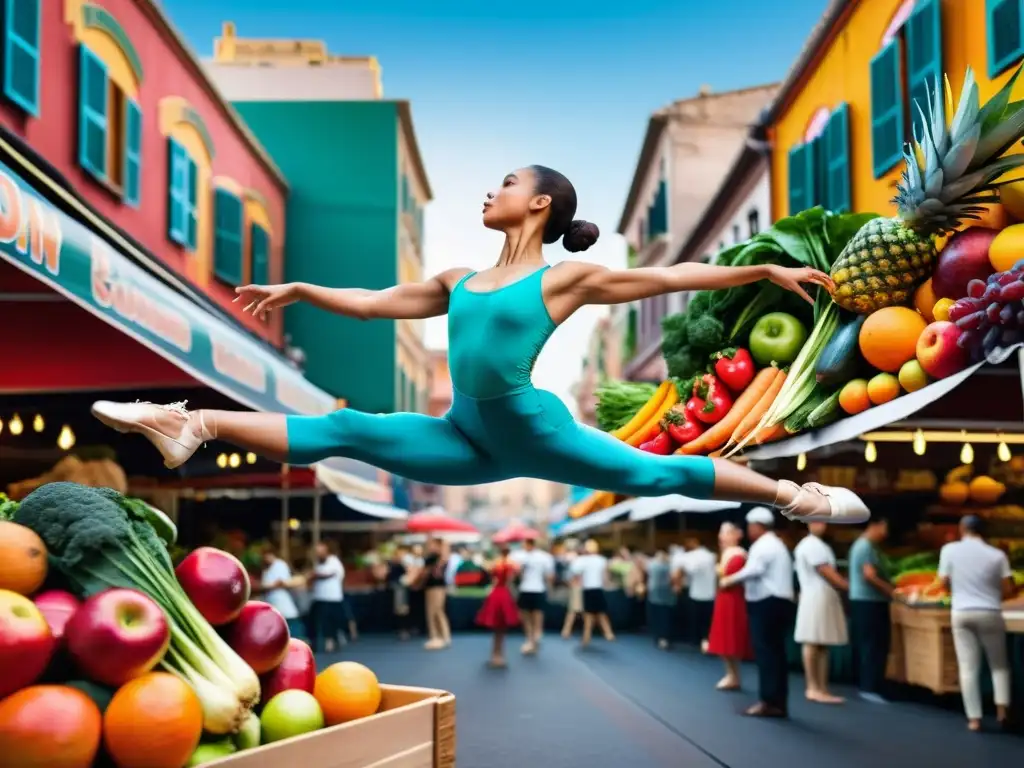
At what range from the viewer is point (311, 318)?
3028 cm

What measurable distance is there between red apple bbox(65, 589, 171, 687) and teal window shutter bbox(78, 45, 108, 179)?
12.0 metres

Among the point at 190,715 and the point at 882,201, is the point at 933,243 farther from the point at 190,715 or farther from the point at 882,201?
the point at 882,201

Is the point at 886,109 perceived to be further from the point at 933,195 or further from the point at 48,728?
the point at 48,728

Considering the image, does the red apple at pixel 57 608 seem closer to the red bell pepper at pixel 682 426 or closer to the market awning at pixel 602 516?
the red bell pepper at pixel 682 426

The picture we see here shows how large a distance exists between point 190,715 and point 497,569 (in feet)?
50.3

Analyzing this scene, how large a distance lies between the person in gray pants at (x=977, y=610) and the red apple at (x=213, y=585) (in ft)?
25.0

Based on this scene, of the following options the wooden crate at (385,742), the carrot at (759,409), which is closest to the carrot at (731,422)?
the carrot at (759,409)

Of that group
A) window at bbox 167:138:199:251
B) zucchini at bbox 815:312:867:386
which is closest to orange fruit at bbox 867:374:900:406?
zucchini at bbox 815:312:867:386

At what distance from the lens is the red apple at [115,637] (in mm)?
3053

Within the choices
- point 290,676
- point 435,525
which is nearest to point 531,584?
point 435,525

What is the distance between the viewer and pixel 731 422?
312 inches

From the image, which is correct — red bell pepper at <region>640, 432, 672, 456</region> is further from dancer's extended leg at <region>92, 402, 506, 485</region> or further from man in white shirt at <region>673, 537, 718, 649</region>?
man in white shirt at <region>673, 537, 718, 649</region>

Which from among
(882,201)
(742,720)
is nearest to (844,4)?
(882,201)

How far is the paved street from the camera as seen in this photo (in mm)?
8516
